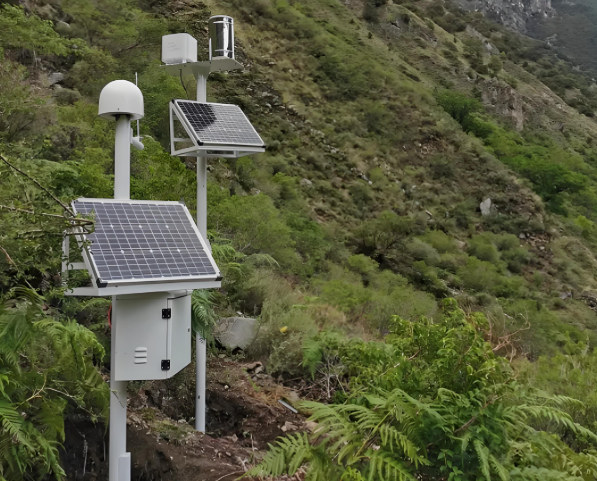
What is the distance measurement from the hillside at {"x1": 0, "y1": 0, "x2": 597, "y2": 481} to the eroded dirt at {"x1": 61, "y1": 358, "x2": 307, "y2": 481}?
0.04m

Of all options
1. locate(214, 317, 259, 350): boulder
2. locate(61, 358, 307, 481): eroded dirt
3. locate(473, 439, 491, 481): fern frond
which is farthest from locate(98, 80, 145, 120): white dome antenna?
locate(214, 317, 259, 350): boulder

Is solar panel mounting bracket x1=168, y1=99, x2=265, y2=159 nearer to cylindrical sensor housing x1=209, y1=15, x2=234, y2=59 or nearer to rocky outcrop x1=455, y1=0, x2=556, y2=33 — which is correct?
cylindrical sensor housing x1=209, y1=15, x2=234, y2=59

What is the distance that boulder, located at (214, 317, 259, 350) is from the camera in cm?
637

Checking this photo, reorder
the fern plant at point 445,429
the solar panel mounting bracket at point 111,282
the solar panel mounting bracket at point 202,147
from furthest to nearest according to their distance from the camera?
the solar panel mounting bracket at point 202,147, the solar panel mounting bracket at point 111,282, the fern plant at point 445,429

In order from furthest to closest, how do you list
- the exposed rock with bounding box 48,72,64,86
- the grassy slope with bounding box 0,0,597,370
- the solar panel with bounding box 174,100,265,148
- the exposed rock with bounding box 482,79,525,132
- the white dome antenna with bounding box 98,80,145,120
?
the exposed rock with bounding box 482,79,525,132 → the exposed rock with bounding box 48,72,64,86 → the grassy slope with bounding box 0,0,597,370 → the solar panel with bounding box 174,100,265,148 → the white dome antenna with bounding box 98,80,145,120

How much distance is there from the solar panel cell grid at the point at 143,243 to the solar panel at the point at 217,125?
0.92 metres

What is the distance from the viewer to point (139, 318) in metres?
3.46

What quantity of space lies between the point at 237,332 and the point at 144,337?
304 centimetres

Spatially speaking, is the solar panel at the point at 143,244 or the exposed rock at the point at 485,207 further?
the exposed rock at the point at 485,207

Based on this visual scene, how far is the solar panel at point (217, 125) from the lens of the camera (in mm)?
4484

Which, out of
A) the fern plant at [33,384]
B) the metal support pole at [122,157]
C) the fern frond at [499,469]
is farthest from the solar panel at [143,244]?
the fern frond at [499,469]

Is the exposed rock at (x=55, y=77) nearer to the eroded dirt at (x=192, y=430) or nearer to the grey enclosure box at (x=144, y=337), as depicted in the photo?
the eroded dirt at (x=192, y=430)

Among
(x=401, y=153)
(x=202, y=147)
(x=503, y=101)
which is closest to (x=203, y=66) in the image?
(x=202, y=147)

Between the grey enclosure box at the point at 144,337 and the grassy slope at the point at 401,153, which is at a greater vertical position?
the grey enclosure box at the point at 144,337
